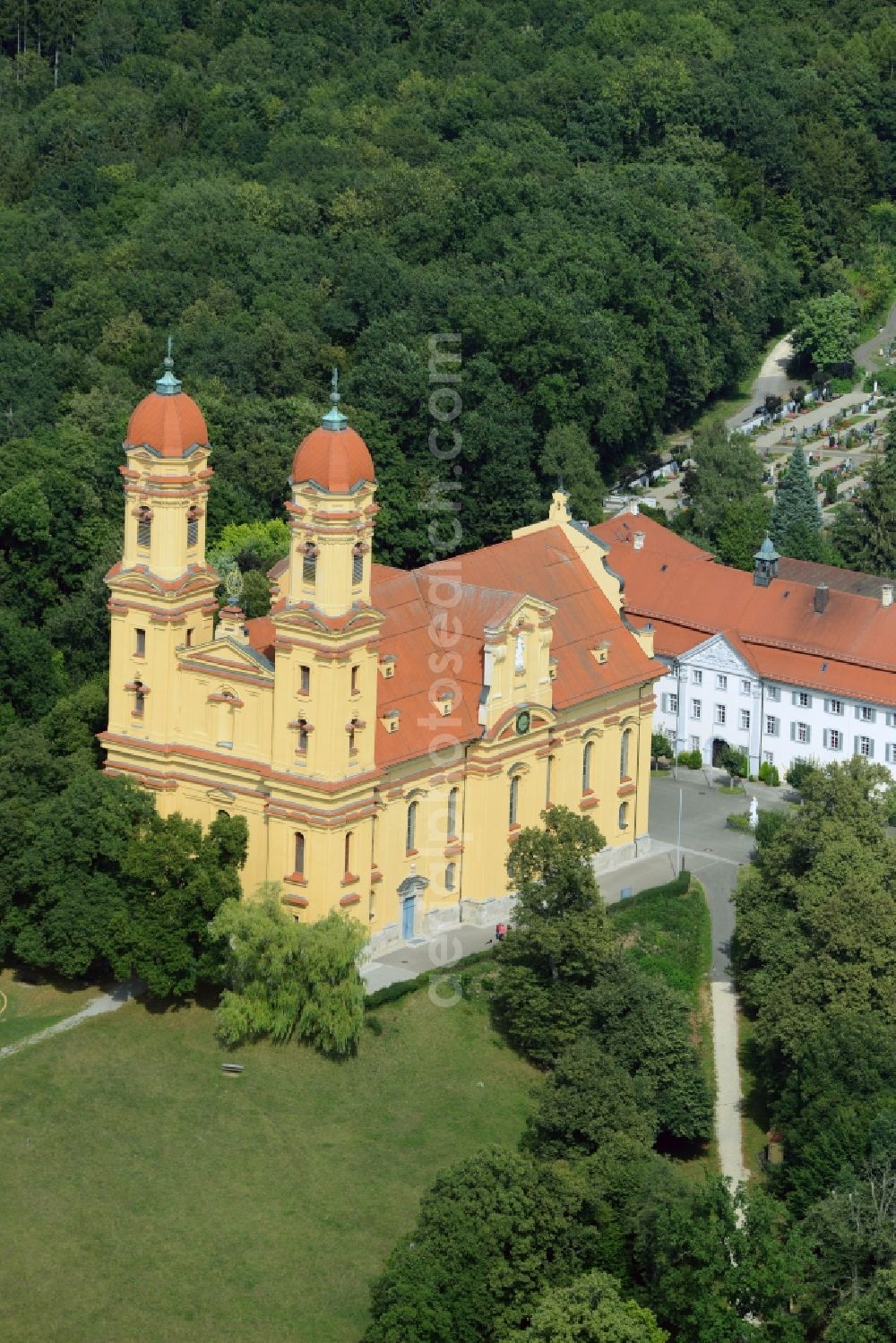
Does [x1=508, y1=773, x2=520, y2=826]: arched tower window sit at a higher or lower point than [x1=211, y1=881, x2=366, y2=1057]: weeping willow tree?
higher

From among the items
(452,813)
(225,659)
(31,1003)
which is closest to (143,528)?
(225,659)

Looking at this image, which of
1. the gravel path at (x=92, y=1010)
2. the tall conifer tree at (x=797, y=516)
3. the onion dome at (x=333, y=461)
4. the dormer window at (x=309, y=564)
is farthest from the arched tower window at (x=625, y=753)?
the tall conifer tree at (x=797, y=516)

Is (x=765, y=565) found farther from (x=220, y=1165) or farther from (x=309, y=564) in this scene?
(x=220, y=1165)

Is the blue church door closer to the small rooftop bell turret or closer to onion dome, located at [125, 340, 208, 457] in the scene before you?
onion dome, located at [125, 340, 208, 457]

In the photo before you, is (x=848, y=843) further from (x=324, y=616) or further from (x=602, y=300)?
(x=602, y=300)

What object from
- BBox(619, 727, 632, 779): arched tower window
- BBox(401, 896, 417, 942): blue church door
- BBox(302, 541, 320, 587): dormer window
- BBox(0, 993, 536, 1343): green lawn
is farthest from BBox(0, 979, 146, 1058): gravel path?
BBox(619, 727, 632, 779): arched tower window

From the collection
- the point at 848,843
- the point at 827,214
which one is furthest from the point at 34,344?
the point at 848,843
